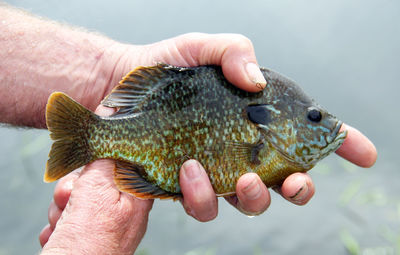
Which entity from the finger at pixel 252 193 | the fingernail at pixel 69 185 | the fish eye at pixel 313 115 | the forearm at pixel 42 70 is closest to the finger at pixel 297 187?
the finger at pixel 252 193

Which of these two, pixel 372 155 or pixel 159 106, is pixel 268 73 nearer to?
pixel 159 106

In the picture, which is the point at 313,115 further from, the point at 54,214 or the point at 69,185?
the point at 54,214

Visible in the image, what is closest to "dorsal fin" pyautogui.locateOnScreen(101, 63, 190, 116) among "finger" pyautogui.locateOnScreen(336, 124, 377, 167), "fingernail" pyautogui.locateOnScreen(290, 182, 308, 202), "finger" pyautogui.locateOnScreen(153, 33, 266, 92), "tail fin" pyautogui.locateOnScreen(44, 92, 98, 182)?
"tail fin" pyautogui.locateOnScreen(44, 92, 98, 182)

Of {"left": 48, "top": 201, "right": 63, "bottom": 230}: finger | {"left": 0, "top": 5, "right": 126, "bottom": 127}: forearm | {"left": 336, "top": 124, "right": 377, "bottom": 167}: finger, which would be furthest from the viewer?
{"left": 0, "top": 5, "right": 126, "bottom": 127}: forearm

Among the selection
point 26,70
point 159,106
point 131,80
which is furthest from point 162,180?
point 26,70

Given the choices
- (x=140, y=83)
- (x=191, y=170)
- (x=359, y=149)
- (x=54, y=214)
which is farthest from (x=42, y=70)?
(x=359, y=149)

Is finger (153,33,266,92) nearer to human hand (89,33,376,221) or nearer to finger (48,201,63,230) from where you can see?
human hand (89,33,376,221)
